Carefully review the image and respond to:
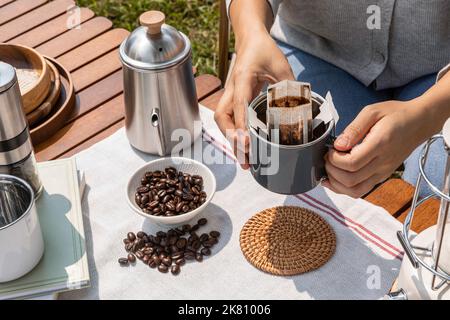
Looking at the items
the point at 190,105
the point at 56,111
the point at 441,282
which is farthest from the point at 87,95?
the point at 441,282

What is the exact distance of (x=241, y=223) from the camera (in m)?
1.14

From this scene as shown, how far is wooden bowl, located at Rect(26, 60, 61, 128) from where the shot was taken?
1301 millimetres

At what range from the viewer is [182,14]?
9.04ft

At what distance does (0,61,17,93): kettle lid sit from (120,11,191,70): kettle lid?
239 millimetres

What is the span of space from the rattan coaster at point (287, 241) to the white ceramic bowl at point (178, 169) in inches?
3.7

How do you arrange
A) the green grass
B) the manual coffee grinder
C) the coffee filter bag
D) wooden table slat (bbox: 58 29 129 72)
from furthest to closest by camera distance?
the green grass < wooden table slat (bbox: 58 29 129 72) < the coffee filter bag < the manual coffee grinder

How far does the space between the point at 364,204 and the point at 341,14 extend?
47 centimetres

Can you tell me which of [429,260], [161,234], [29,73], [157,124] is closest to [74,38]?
[29,73]

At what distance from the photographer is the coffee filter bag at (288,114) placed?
90 centimetres

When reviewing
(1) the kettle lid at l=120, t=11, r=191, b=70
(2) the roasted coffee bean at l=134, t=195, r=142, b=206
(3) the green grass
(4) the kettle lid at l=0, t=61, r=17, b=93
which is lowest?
(3) the green grass

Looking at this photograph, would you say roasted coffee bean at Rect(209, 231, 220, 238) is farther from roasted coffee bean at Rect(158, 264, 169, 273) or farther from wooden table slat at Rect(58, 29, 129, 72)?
wooden table slat at Rect(58, 29, 129, 72)

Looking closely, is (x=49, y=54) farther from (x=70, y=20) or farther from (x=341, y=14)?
(x=341, y=14)

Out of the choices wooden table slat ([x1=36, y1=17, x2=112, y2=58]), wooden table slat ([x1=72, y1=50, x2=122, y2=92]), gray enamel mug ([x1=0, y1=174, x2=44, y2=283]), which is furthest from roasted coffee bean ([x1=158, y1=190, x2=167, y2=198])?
wooden table slat ([x1=36, y1=17, x2=112, y2=58])

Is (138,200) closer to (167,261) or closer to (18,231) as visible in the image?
(167,261)
